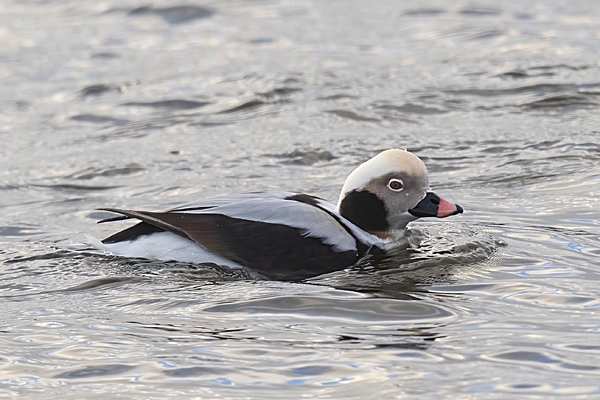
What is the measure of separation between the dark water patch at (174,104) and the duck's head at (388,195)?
4.74 metres

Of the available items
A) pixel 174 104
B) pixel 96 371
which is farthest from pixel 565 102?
pixel 96 371

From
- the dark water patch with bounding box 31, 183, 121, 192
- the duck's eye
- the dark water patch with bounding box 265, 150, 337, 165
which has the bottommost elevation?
the dark water patch with bounding box 31, 183, 121, 192

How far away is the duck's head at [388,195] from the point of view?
19.3 ft

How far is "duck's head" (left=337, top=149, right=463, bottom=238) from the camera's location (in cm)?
589

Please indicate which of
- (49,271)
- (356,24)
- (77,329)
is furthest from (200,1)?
(77,329)

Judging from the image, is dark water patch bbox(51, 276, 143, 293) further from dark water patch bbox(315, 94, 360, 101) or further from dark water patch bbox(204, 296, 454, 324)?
dark water patch bbox(315, 94, 360, 101)

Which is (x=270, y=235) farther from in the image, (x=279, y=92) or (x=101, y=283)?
(x=279, y=92)

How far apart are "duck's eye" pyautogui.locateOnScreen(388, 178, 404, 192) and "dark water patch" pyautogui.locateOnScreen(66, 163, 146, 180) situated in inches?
124

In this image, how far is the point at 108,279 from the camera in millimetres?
5695

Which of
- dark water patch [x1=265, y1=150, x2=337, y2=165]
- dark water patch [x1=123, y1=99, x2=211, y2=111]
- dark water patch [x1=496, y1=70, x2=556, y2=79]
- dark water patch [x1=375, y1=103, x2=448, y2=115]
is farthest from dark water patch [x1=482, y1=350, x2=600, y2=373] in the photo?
dark water patch [x1=496, y1=70, x2=556, y2=79]

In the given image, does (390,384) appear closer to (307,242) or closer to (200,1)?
(307,242)

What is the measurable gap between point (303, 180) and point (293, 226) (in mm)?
2334

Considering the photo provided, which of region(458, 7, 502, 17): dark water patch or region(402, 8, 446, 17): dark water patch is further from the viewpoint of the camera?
region(402, 8, 446, 17): dark water patch

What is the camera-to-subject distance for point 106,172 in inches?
336
